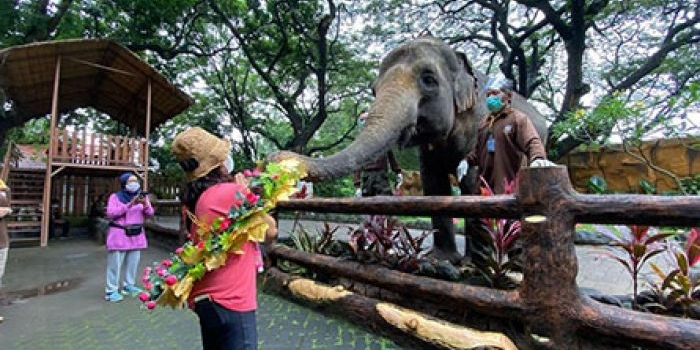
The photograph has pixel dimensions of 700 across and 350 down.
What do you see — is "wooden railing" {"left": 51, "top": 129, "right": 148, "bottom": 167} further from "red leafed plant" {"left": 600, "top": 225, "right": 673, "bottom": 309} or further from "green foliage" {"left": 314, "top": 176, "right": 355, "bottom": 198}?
"red leafed plant" {"left": 600, "top": 225, "right": 673, "bottom": 309}

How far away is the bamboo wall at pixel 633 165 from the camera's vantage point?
12.6 meters

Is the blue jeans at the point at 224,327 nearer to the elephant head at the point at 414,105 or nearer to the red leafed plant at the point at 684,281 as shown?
the elephant head at the point at 414,105

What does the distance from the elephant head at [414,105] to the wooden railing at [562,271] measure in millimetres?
858

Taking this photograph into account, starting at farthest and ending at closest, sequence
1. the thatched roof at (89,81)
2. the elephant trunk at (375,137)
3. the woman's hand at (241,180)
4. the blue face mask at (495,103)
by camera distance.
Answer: the thatched roof at (89,81)
the blue face mask at (495,103)
the elephant trunk at (375,137)
the woman's hand at (241,180)

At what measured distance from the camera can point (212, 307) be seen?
6.66 feet

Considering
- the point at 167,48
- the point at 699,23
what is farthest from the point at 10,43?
the point at 699,23

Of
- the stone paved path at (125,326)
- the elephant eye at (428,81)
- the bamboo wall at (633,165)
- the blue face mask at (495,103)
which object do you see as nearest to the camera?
the stone paved path at (125,326)

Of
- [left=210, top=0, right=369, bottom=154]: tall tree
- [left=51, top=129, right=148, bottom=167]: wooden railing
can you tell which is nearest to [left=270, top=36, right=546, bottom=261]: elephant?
[left=51, top=129, right=148, bottom=167]: wooden railing

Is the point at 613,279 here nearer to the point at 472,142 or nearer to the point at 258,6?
the point at 472,142

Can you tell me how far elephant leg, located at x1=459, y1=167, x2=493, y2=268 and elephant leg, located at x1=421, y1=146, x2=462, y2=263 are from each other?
0.85 feet

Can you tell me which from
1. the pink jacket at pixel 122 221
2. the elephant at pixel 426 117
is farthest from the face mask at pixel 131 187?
the elephant at pixel 426 117

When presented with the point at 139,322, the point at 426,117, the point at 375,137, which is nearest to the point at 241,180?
the point at 375,137

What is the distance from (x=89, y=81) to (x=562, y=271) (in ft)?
46.0

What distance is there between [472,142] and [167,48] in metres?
13.0
